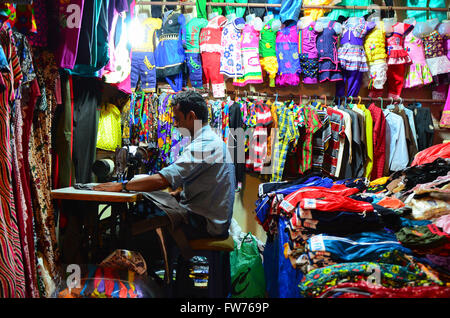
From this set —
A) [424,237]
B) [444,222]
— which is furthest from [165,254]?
[444,222]

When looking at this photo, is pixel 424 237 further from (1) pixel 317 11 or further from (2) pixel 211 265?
(1) pixel 317 11

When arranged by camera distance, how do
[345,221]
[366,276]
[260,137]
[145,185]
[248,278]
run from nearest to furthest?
1. [366,276]
2. [345,221]
3. [145,185]
4. [248,278]
5. [260,137]

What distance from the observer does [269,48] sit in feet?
12.0

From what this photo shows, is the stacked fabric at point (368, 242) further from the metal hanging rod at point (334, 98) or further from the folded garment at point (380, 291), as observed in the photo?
the metal hanging rod at point (334, 98)

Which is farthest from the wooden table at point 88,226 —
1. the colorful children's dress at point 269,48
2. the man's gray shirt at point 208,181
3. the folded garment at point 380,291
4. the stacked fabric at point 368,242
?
the colorful children's dress at point 269,48

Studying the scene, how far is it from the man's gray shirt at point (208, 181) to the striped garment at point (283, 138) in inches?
57.1

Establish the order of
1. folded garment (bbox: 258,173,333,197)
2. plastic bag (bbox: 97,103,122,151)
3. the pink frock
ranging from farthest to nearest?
the pink frock, plastic bag (bbox: 97,103,122,151), folded garment (bbox: 258,173,333,197)

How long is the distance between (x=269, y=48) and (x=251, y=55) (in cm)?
24

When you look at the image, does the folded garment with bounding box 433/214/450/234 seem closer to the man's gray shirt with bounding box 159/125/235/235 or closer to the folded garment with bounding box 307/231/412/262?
the folded garment with bounding box 307/231/412/262

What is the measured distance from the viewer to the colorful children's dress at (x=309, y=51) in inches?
144

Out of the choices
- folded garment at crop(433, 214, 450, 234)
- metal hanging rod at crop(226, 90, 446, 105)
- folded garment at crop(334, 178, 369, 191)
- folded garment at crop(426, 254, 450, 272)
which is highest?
metal hanging rod at crop(226, 90, 446, 105)

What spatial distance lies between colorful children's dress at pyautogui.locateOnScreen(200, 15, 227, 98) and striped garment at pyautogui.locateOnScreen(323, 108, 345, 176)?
130 cm

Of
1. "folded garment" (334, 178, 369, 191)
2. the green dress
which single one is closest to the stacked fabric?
"folded garment" (334, 178, 369, 191)

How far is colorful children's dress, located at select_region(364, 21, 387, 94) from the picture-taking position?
3.64 metres
